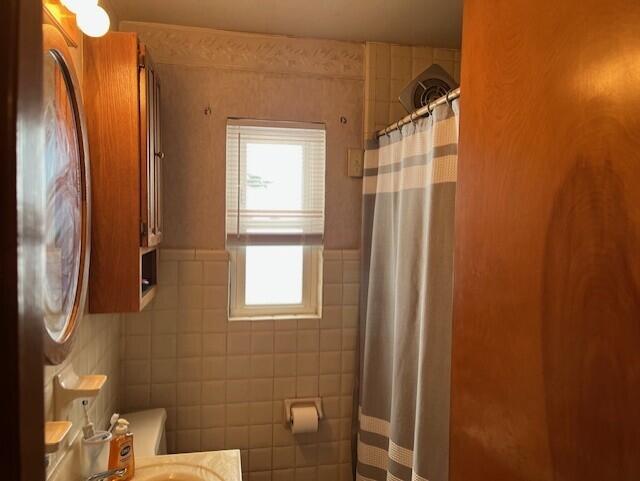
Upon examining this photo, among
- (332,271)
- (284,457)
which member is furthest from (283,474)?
(332,271)

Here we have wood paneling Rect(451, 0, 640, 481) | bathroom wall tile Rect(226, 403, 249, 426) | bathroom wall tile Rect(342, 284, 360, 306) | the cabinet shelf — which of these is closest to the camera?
wood paneling Rect(451, 0, 640, 481)

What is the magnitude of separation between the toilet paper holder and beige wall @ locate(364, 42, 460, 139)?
130 cm

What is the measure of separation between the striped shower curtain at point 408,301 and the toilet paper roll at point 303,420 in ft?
0.72

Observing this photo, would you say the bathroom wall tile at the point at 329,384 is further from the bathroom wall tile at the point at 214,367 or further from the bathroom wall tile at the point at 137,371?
the bathroom wall tile at the point at 137,371

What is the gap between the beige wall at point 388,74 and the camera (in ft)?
6.44

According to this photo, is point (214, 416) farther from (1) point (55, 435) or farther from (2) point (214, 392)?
(1) point (55, 435)

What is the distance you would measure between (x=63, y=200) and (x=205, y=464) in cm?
96

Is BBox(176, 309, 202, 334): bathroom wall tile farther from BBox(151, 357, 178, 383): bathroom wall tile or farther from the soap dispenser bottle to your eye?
the soap dispenser bottle

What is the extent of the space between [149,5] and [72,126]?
0.85m

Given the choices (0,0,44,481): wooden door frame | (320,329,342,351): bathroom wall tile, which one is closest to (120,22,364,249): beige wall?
(320,329,342,351): bathroom wall tile

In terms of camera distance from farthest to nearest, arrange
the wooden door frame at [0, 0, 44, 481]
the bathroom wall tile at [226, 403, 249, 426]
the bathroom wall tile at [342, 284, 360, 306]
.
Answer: the bathroom wall tile at [342, 284, 360, 306]
the bathroom wall tile at [226, 403, 249, 426]
the wooden door frame at [0, 0, 44, 481]

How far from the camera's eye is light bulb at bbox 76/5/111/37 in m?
1.03

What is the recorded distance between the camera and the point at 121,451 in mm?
1255

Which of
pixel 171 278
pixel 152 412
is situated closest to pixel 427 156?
pixel 171 278
